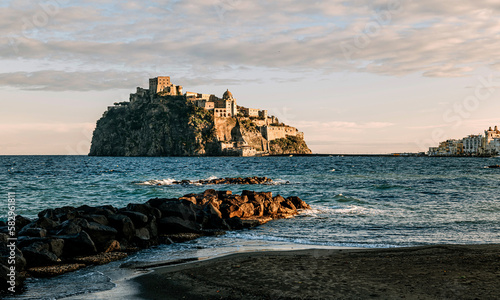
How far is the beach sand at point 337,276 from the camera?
8625 millimetres

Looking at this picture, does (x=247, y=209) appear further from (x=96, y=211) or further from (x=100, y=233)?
(x=100, y=233)

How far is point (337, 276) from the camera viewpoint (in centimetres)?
997

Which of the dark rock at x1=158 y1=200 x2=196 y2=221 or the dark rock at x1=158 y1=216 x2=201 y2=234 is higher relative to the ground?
the dark rock at x1=158 y1=200 x2=196 y2=221

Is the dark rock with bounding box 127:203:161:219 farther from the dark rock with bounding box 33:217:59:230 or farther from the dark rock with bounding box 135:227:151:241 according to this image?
the dark rock with bounding box 33:217:59:230

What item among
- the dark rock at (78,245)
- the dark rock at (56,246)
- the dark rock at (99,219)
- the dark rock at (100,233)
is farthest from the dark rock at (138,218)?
the dark rock at (56,246)

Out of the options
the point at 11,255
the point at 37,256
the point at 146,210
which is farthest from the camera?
the point at 146,210

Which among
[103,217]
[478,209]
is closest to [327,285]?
[103,217]

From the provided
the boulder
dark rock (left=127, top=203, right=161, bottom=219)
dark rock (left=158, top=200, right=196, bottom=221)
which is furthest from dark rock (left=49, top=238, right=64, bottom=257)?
dark rock (left=158, top=200, right=196, bottom=221)

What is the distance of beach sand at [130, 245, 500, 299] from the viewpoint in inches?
340

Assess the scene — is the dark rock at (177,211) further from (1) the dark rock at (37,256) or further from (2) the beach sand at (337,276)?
(1) the dark rock at (37,256)

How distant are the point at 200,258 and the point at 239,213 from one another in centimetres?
956

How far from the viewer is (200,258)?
12914 mm

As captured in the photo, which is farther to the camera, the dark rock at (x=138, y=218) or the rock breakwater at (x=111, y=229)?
the dark rock at (x=138, y=218)

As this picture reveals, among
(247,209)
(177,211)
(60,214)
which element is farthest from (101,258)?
(247,209)
